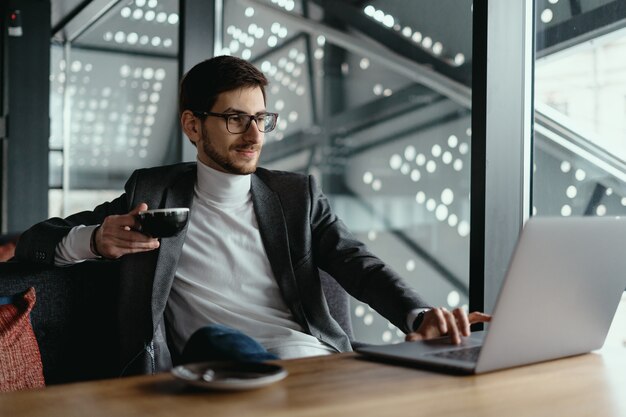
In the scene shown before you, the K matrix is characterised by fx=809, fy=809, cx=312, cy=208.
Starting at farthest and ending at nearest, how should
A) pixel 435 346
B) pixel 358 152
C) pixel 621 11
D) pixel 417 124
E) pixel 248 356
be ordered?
pixel 358 152, pixel 417 124, pixel 621 11, pixel 435 346, pixel 248 356

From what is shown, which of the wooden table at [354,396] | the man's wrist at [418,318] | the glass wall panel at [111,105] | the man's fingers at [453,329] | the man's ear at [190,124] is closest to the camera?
the wooden table at [354,396]

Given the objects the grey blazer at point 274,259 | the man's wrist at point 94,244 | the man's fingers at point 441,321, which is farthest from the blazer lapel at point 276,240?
the man's fingers at point 441,321

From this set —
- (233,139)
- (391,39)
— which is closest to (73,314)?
(233,139)

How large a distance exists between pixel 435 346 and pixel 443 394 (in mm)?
355

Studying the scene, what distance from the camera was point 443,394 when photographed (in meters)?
1.25

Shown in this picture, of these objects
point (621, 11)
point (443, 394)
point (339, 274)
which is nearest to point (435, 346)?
point (443, 394)

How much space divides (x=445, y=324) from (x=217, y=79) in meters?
1.06

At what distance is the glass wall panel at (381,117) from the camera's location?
3438mm

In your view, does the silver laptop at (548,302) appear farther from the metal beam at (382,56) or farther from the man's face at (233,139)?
the metal beam at (382,56)

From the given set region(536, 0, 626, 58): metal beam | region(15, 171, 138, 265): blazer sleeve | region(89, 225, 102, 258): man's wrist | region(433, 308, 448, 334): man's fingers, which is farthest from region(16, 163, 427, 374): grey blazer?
region(536, 0, 626, 58): metal beam

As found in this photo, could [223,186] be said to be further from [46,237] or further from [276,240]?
[46,237]

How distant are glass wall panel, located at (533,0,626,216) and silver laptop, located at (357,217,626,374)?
0.83 m

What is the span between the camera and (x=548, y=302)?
4.66 ft

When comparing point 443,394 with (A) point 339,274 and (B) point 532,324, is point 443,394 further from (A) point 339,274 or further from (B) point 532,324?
(A) point 339,274
